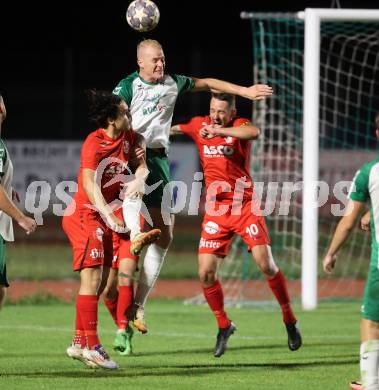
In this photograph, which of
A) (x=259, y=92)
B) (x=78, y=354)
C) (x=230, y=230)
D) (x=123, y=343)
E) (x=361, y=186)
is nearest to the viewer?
(x=361, y=186)

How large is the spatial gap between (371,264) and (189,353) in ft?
10.0

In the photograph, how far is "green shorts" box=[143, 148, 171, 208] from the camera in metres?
9.10

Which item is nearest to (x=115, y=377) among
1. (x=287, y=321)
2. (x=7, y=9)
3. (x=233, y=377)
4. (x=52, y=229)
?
(x=233, y=377)

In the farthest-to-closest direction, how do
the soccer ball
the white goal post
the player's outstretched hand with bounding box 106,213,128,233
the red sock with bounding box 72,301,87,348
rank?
the white goal post
the soccer ball
the red sock with bounding box 72,301,87,348
the player's outstretched hand with bounding box 106,213,128,233

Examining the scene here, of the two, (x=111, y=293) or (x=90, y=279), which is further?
(x=111, y=293)

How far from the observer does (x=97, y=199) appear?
7715 millimetres

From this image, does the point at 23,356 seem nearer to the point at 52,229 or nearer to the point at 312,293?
the point at 312,293

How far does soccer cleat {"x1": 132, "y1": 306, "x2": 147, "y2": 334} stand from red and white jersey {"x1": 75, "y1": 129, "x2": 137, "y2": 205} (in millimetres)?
1169

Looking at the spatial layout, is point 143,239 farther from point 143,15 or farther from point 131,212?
point 143,15

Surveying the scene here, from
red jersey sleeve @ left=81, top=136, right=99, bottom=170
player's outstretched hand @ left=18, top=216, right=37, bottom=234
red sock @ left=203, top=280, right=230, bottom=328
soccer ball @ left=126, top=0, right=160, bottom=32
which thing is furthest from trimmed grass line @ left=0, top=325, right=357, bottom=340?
player's outstretched hand @ left=18, top=216, right=37, bottom=234

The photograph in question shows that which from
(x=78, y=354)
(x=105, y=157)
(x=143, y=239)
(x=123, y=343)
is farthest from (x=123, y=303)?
(x=105, y=157)

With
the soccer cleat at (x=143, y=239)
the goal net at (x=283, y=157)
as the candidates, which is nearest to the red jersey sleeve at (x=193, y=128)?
the soccer cleat at (x=143, y=239)

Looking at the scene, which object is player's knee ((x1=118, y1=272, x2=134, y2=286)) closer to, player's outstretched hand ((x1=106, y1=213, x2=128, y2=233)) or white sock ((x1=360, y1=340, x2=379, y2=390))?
player's outstretched hand ((x1=106, y1=213, x2=128, y2=233))

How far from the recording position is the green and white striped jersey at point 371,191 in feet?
20.5
